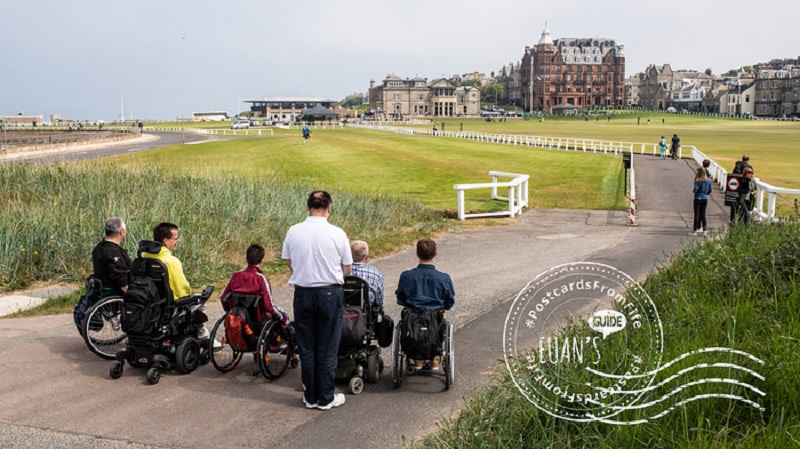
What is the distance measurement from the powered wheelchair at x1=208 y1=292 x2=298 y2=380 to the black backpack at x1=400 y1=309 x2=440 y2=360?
1434mm

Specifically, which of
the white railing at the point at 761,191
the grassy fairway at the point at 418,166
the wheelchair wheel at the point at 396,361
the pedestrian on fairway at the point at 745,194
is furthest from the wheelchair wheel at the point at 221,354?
the pedestrian on fairway at the point at 745,194

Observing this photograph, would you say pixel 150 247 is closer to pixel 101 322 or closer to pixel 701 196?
pixel 101 322

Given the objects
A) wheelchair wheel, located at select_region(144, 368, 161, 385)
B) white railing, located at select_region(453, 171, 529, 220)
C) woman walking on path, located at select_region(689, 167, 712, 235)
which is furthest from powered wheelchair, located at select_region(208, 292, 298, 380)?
woman walking on path, located at select_region(689, 167, 712, 235)

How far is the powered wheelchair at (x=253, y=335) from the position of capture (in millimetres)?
7398

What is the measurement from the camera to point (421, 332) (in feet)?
23.1

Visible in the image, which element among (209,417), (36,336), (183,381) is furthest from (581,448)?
(36,336)

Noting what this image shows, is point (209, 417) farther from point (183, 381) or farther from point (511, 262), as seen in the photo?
point (511, 262)

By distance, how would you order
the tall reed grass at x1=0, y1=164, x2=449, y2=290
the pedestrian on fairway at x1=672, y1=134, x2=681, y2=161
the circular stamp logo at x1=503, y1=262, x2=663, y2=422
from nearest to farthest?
the circular stamp logo at x1=503, y1=262, x2=663, y2=422 < the tall reed grass at x1=0, y1=164, x2=449, y2=290 < the pedestrian on fairway at x1=672, y1=134, x2=681, y2=161

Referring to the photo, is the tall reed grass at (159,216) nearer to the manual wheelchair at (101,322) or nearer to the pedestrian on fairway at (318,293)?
the manual wheelchair at (101,322)

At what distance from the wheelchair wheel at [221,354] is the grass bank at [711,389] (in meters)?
2.73

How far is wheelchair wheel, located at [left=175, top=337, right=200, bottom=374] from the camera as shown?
7.67 metres

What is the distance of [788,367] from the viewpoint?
18.0ft

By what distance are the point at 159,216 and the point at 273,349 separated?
7.50 meters

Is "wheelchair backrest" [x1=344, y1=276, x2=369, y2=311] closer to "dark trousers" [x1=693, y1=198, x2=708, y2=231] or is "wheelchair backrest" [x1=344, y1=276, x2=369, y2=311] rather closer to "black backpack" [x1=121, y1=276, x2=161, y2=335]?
"black backpack" [x1=121, y1=276, x2=161, y2=335]
